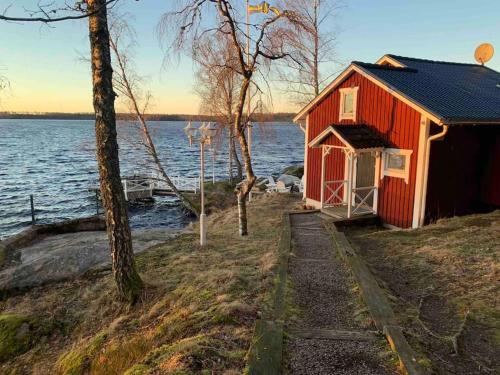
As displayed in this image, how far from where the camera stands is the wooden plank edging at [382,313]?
3.96 meters

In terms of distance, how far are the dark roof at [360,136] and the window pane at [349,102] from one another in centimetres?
106

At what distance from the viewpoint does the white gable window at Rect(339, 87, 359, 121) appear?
12655mm

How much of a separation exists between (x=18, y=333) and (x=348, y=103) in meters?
11.3

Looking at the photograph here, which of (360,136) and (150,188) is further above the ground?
(360,136)

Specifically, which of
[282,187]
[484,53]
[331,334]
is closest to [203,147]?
[331,334]

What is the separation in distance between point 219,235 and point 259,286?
223 inches

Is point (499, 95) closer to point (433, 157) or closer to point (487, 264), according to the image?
point (433, 157)

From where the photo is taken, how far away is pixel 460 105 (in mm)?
10961

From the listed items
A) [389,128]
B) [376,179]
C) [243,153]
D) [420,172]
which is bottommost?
[376,179]

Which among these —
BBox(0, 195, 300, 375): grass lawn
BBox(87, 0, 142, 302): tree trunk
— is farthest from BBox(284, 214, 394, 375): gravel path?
BBox(87, 0, 142, 302): tree trunk

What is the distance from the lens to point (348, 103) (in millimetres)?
13062

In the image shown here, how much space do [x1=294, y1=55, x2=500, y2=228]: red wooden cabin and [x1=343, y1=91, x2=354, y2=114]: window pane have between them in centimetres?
3

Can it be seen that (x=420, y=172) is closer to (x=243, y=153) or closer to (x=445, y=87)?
(x=445, y=87)

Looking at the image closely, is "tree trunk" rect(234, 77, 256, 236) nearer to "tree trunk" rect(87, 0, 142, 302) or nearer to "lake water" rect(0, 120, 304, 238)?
"tree trunk" rect(87, 0, 142, 302)
